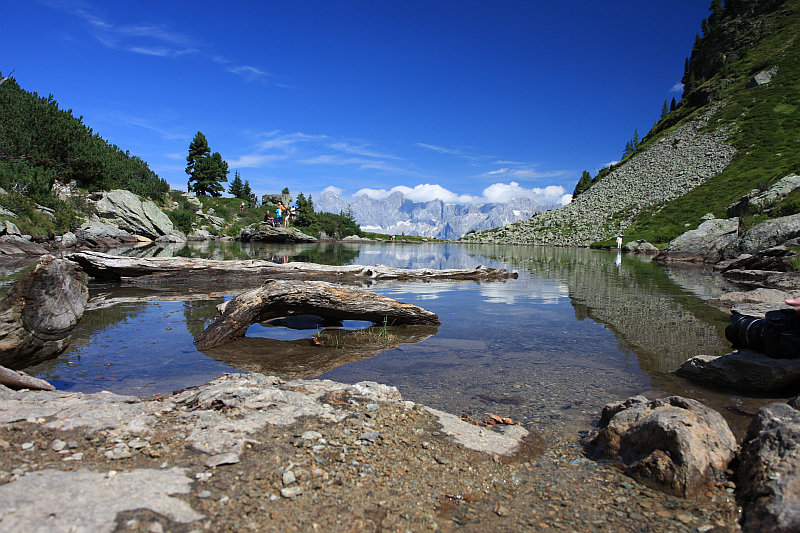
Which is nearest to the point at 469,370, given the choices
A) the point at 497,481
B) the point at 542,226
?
the point at 497,481

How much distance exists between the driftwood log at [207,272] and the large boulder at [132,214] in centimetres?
3660

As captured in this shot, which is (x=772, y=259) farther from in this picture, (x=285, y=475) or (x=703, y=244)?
(x=285, y=475)

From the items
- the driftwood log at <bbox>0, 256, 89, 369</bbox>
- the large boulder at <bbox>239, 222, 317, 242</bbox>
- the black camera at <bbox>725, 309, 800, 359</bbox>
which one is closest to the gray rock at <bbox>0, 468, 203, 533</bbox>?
the driftwood log at <bbox>0, 256, 89, 369</bbox>

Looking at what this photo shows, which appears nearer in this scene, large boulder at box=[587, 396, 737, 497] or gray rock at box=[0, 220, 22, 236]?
large boulder at box=[587, 396, 737, 497]

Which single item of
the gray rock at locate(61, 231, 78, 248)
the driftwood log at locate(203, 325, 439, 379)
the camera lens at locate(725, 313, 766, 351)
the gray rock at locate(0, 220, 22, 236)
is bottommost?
the driftwood log at locate(203, 325, 439, 379)

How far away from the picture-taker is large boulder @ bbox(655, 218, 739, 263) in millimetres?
38656

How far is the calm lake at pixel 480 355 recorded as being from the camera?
6703 mm

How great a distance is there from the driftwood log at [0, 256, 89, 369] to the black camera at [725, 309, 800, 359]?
12828mm

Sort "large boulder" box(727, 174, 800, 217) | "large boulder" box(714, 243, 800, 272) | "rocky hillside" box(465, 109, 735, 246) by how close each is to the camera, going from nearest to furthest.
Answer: "large boulder" box(714, 243, 800, 272)
"large boulder" box(727, 174, 800, 217)
"rocky hillside" box(465, 109, 735, 246)

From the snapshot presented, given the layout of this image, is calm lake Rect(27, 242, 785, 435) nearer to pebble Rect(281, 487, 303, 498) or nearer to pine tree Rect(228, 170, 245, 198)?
pebble Rect(281, 487, 303, 498)

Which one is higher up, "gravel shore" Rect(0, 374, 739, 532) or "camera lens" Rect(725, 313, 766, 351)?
"camera lens" Rect(725, 313, 766, 351)

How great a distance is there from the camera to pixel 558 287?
21.0 metres

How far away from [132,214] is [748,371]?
192ft

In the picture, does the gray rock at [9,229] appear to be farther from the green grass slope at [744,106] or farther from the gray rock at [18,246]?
the green grass slope at [744,106]
